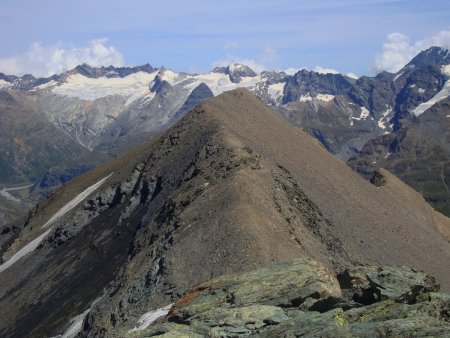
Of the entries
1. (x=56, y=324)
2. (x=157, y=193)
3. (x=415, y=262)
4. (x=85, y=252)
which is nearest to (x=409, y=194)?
(x=415, y=262)

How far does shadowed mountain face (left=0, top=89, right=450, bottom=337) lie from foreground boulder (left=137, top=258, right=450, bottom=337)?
15.1 meters

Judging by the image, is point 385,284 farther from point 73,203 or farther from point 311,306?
point 73,203

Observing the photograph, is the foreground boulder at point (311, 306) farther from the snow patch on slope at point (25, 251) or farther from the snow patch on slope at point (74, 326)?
the snow patch on slope at point (25, 251)

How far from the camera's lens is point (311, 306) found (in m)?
35.3

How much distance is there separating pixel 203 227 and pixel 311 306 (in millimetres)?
29544

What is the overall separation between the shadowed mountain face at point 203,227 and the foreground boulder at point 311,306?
49.4ft

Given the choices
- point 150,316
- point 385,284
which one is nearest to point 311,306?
point 385,284

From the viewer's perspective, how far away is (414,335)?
86.8 feet

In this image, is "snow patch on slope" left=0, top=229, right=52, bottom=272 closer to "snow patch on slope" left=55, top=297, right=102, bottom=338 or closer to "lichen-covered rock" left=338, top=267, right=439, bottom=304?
"snow patch on slope" left=55, top=297, right=102, bottom=338

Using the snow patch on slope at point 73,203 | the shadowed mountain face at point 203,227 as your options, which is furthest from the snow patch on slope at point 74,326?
the snow patch on slope at point 73,203

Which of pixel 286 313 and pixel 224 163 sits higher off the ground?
pixel 224 163

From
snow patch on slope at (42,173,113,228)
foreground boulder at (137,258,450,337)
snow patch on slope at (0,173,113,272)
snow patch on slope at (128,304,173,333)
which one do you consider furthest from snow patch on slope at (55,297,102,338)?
snow patch on slope at (42,173,113,228)

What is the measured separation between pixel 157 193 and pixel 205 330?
61.0 meters

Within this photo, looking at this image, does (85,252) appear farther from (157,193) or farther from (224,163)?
(224,163)
